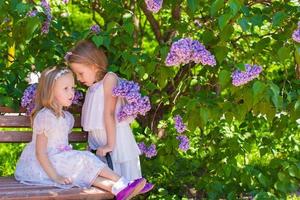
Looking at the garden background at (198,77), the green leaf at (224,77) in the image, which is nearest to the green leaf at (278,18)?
the garden background at (198,77)

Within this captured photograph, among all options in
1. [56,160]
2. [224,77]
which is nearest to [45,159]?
[56,160]

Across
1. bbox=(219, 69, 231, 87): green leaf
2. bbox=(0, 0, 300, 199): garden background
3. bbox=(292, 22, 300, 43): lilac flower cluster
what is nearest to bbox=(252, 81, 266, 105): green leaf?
bbox=(0, 0, 300, 199): garden background

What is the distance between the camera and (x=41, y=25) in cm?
423

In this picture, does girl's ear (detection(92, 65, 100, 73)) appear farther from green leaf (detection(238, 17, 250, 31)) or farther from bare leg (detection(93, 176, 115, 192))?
green leaf (detection(238, 17, 250, 31))

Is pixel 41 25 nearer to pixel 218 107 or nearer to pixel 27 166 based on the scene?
pixel 27 166

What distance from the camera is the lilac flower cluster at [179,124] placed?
4.25 meters

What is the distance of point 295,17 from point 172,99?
1.18 m

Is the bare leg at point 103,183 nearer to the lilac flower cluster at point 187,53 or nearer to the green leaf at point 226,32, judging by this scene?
the lilac flower cluster at point 187,53

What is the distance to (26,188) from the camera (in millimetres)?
3814

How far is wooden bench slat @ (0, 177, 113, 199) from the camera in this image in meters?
3.59

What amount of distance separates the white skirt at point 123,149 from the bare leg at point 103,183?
10.1 inches

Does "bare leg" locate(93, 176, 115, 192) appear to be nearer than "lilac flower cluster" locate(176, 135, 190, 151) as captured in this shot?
Yes

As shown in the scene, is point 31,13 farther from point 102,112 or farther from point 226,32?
point 226,32

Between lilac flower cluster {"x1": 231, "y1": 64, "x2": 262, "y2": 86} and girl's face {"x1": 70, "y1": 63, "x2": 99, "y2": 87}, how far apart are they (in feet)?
2.96
